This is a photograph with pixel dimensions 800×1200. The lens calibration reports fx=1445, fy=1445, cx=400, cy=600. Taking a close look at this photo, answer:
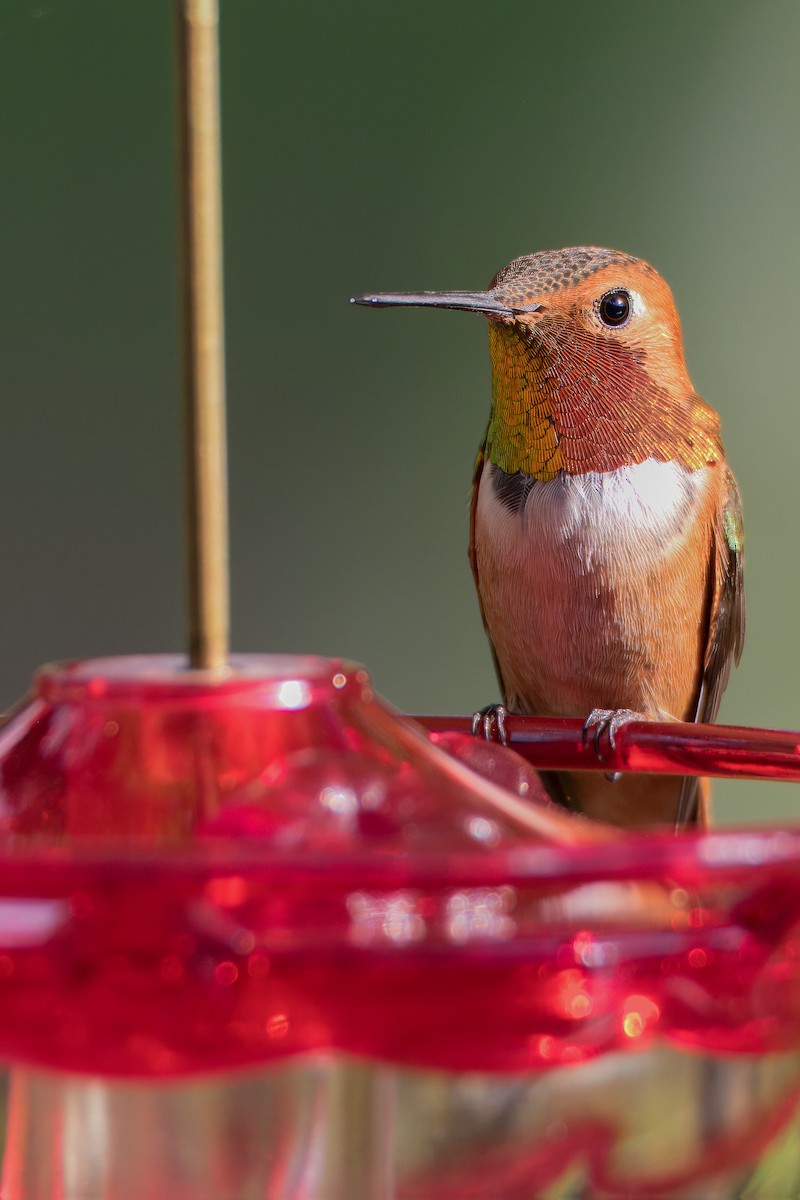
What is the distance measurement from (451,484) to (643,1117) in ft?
7.85

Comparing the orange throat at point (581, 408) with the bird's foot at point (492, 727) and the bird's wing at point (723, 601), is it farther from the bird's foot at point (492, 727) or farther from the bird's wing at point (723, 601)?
the bird's foot at point (492, 727)

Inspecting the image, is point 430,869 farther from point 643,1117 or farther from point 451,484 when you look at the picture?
point 451,484

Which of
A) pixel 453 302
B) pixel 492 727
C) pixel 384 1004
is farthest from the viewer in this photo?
pixel 453 302

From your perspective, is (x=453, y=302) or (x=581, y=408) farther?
(x=581, y=408)

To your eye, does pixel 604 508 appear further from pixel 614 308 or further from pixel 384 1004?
pixel 384 1004

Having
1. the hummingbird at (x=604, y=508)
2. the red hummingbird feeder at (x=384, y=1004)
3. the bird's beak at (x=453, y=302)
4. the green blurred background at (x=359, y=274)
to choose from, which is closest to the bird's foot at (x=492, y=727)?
the red hummingbird feeder at (x=384, y=1004)

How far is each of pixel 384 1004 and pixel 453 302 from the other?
41.9 inches

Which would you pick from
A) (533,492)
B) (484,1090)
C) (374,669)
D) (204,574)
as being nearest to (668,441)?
(533,492)

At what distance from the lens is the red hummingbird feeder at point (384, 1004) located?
0.24 m

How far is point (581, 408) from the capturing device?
1.37 m

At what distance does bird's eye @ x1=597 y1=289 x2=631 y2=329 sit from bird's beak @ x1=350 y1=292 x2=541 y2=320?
74 mm

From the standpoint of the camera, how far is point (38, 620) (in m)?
2.65

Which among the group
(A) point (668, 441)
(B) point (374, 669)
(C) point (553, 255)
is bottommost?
(B) point (374, 669)

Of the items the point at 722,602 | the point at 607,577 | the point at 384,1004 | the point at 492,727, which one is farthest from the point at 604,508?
the point at 384,1004
